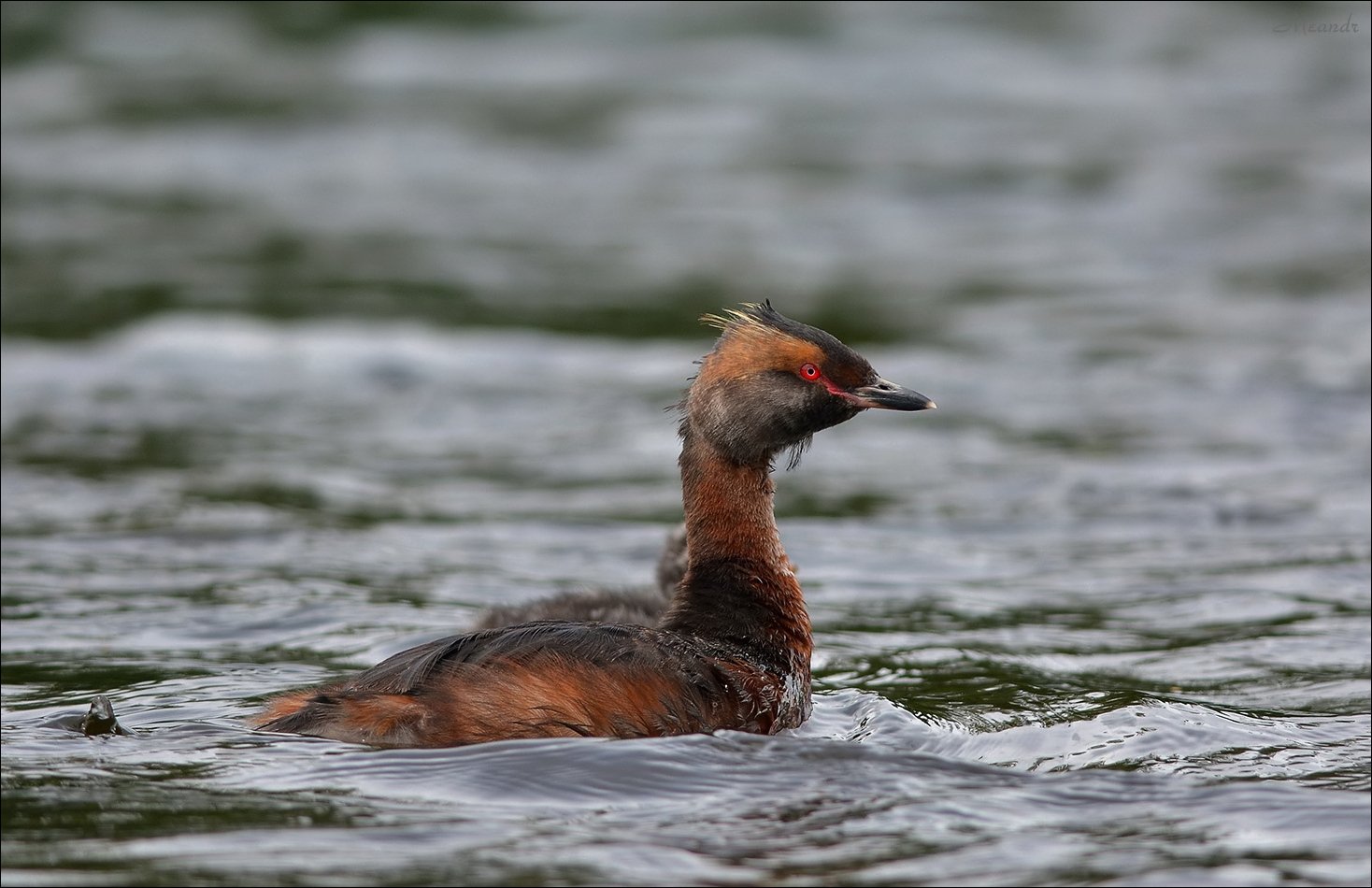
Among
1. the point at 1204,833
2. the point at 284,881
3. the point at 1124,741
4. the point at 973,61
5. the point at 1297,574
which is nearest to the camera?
the point at 284,881

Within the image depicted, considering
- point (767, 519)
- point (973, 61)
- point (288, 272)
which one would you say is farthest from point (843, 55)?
point (767, 519)

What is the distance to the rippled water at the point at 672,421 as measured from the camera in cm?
626

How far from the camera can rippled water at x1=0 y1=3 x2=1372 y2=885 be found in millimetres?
6262

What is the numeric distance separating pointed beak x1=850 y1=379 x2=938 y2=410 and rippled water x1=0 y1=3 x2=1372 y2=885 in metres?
1.22

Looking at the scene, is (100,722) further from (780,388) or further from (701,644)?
(780,388)

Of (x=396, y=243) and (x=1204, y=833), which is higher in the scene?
(x=396, y=243)

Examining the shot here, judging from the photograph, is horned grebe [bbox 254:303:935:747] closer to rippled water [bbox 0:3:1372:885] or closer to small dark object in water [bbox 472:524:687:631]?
rippled water [bbox 0:3:1372:885]

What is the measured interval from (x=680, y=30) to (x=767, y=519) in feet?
69.8

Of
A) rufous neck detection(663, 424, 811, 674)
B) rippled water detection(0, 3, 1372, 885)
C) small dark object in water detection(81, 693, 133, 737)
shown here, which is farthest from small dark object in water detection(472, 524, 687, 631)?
small dark object in water detection(81, 693, 133, 737)

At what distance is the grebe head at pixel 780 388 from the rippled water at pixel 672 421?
3.83 ft

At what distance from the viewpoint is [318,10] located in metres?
27.6

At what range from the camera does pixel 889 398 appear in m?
7.55

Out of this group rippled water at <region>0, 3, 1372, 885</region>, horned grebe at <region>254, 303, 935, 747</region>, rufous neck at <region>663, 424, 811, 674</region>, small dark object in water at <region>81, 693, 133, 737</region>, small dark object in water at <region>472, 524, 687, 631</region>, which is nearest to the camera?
rippled water at <region>0, 3, 1372, 885</region>

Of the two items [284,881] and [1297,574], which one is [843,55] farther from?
[284,881]
